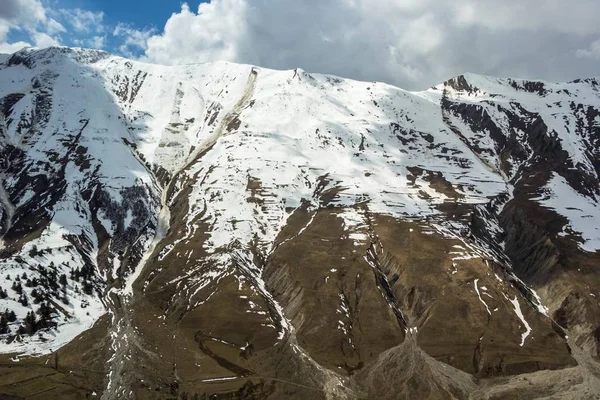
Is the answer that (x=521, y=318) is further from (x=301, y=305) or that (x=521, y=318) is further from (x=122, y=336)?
(x=122, y=336)

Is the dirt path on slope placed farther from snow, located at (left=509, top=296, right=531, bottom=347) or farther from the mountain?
snow, located at (left=509, top=296, right=531, bottom=347)

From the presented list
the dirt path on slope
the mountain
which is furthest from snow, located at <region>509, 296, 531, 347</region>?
the dirt path on slope

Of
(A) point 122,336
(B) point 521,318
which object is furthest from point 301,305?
(B) point 521,318

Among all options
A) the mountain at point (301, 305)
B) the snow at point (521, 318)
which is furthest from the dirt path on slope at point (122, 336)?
the snow at point (521, 318)

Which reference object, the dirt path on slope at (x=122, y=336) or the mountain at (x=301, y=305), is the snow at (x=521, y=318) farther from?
the dirt path on slope at (x=122, y=336)

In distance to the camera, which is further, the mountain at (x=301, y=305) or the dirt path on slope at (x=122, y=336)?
the mountain at (x=301, y=305)

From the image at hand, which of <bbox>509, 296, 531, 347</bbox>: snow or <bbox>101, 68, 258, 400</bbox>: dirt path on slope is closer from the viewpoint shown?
<bbox>101, 68, 258, 400</bbox>: dirt path on slope

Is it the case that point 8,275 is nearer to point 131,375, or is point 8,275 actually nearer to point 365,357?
point 131,375

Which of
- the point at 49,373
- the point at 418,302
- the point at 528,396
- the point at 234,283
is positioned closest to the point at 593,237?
the point at 418,302

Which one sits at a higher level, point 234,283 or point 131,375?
point 234,283

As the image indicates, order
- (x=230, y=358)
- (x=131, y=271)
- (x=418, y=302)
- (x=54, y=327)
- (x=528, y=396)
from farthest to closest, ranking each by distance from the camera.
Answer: (x=131, y=271)
(x=418, y=302)
(x=54, y=327)
(x=230, y=358)
(x=528, y=396)

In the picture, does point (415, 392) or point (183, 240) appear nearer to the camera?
point (415, 392)
